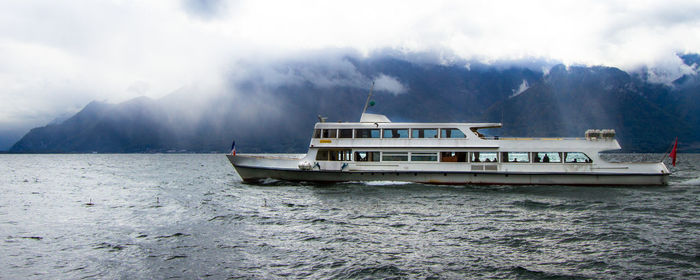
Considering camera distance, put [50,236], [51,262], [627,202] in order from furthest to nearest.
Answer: [627,202] → [50,236] → [51,262]

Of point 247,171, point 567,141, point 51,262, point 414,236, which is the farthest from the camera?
point 247,171

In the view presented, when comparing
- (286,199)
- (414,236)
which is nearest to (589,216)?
(414,236)

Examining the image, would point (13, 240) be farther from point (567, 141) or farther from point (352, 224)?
point (567, 141)

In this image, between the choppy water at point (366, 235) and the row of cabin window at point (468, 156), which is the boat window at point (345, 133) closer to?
the row of cabin window at point (468, 156)

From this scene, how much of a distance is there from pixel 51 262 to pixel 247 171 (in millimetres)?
20182

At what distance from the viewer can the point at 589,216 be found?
2078cm

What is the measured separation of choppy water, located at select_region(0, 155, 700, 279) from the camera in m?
13.1

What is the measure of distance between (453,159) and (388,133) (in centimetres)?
510

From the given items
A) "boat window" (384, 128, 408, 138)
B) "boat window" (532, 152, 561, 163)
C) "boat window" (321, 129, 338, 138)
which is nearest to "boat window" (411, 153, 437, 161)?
"boat window" (384, 128, 408, 138)

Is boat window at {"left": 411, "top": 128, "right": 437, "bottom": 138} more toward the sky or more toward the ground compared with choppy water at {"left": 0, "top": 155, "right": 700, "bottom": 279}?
more toward the sky

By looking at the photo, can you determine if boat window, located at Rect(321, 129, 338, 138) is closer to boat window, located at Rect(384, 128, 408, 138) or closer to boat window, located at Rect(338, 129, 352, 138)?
boat window, located at Rect(338, 129, 352, 138)

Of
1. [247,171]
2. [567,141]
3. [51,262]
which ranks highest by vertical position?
[567,141]

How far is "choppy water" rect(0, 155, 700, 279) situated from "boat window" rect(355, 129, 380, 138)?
18.6 feet

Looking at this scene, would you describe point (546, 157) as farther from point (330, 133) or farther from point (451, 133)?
point (330, 133)
